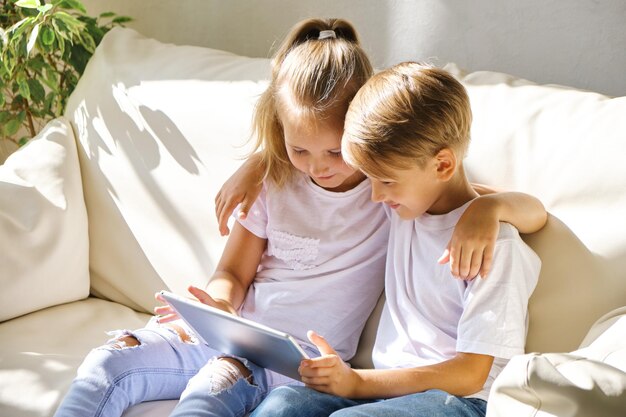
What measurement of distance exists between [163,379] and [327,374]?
1.19 ft

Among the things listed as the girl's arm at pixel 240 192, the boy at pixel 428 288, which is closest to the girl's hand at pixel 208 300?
the girl's arm at pixel 240 192

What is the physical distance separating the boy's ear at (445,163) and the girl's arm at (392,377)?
0.90 feet

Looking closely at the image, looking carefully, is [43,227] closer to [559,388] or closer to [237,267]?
[237,267]

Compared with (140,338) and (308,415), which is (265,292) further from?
(308,415)

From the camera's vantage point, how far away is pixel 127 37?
2.24 m

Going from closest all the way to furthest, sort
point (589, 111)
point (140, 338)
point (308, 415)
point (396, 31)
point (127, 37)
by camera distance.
A: point (308, 415)
point (589, 111)
point (140, 338)
point (396, 31)
point (127, 37)

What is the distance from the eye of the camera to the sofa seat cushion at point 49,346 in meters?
1.63

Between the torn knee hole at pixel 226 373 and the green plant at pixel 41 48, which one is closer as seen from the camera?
the torn knee hole at pixel 226 373

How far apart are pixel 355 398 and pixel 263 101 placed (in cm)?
→ 56

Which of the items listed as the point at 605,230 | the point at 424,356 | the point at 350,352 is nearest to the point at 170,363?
the point at 350,352

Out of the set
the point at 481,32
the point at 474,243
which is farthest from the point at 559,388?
the point at 481,32

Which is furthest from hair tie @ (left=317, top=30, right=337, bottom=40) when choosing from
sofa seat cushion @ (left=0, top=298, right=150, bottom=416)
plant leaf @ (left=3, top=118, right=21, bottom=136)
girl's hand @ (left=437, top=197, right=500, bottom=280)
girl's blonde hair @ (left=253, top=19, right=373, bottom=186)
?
plant leaf @ (left=3, top=118, right=21, bottom=136)

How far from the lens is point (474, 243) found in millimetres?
1372

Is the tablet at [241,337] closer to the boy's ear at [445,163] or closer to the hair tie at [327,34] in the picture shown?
the boy's ear at [445,163]
